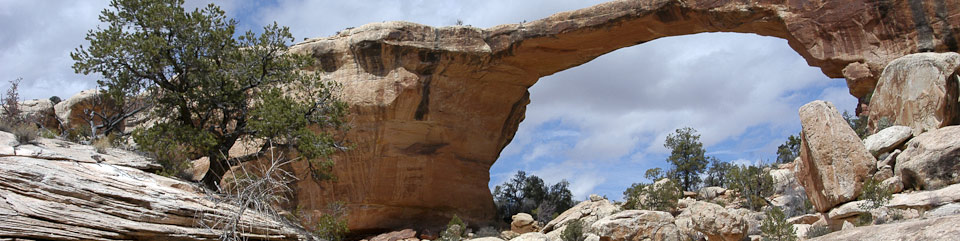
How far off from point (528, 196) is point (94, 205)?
21.0 meters

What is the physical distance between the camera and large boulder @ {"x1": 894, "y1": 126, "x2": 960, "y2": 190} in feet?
34.7

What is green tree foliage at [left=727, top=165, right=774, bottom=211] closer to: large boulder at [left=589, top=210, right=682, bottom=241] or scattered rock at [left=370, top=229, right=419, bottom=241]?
large boulder at [left=589, top=210, right=682, bottom=241]

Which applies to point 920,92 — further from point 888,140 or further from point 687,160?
point 687,160

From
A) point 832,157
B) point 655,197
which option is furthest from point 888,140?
point 655,197

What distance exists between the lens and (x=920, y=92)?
13.5 metres

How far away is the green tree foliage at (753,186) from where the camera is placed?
16.8 m

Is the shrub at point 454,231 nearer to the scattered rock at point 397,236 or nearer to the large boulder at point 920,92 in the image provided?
the scattered rock at point 397,236

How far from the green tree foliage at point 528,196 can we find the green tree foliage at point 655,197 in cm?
666

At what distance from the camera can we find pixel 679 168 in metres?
24.4

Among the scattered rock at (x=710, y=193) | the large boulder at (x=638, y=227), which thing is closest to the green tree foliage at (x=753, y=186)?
the scattered rock at (x=710, y=193)

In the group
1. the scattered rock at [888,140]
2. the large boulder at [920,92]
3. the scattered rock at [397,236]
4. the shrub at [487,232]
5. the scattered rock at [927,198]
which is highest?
the large boulder at [920,92]

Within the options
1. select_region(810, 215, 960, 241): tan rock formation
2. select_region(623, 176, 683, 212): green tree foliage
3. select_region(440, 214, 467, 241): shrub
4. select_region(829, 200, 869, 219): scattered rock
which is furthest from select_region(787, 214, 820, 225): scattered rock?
select_region(440, 214, 467, 241): shrub

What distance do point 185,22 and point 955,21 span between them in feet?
52.7

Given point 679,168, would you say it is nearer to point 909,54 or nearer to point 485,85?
point 485,85
